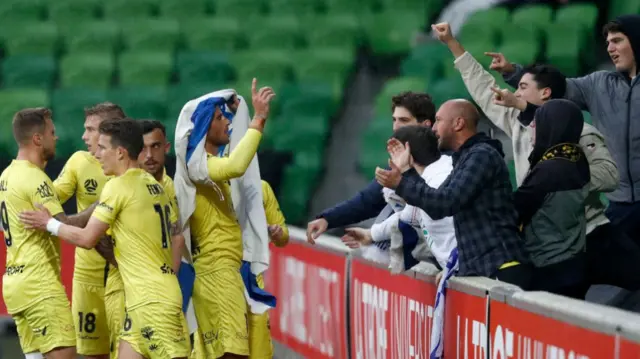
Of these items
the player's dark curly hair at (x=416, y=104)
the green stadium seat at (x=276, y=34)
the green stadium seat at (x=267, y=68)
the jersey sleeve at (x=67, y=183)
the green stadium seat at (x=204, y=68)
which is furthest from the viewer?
the green stadium seat at (x=276, y=34)

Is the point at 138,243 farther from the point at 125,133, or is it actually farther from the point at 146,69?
the point at 146,69

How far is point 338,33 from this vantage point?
50.5 feet

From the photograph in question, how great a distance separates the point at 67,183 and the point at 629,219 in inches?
142

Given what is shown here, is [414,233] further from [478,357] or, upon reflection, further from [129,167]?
[129,167]

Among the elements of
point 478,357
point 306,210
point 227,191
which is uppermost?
point 227,191

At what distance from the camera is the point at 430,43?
1445cm

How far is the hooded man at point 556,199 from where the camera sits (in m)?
6.10

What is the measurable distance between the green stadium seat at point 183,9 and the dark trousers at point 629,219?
10444 millimetres

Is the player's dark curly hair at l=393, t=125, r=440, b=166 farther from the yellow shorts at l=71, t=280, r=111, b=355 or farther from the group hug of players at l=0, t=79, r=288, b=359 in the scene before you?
the yellow shorts at l=71, t=280, r=111, b=355

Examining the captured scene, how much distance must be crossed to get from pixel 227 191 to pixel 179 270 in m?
0.59

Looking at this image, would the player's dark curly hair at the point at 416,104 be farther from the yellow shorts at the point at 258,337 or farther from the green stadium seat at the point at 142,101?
the green stadium seat at the point at 142,101

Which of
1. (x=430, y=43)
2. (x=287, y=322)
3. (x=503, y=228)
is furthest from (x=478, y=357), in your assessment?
(x=430, y=43)

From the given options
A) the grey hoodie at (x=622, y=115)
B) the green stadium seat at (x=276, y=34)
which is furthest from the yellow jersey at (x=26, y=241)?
the green stadium seat at (x=276, y=34)

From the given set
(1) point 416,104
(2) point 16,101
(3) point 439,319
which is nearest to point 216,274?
(3) point 439,319
